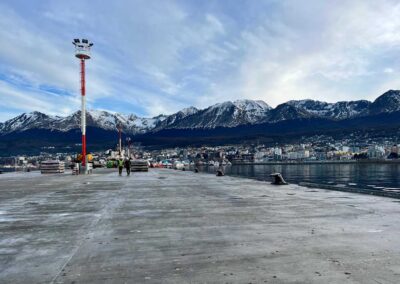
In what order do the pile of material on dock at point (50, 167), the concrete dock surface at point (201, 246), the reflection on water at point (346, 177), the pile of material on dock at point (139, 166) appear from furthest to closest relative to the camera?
the pile of material on dock at point (50, 167) → the pile of material on dock at point (139, 166) → the reflection on water at point (346, 177) → the concrete dock surface at point (201, 246)

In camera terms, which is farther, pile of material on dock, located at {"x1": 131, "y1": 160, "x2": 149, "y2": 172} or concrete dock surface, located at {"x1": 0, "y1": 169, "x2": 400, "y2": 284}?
pile of material on dock, located at {"x1": 131, "y1": 160, "x2": 149, "y2": 172}

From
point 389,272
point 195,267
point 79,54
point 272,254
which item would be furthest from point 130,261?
point 79,54

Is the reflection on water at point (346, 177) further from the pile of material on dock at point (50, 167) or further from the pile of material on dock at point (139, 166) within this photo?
the pile of material on dock at point (50, 167)

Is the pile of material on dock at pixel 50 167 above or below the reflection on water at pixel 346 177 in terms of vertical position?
above

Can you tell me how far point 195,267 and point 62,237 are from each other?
4.05m

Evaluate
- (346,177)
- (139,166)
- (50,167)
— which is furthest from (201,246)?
(346,177)

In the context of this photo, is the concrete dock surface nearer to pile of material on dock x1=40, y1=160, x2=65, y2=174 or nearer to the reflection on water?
the reflection on water

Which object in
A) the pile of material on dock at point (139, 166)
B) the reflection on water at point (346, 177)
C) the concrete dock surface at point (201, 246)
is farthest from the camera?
the pile of material on dock at point (139, 166)

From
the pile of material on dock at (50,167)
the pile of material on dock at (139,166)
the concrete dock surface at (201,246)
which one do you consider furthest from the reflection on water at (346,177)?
the pile of material on dock at (50,167)

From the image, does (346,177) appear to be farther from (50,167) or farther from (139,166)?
(50,167)

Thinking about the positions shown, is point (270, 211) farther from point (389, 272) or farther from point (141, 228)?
point (389, 272)

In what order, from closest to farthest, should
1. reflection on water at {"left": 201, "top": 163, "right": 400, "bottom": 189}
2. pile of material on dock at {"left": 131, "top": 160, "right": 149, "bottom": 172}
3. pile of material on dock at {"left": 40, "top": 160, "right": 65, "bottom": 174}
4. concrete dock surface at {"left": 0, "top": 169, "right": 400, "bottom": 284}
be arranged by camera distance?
concrete dock surface at {"left": 0, "top": 169, "right": 400, "bottom": 284}
reflection on water at {"left": 201, "top": 163, "right": 400, "bottom": 189}
pile of material on dock at {"left": 131, "top": 160, "right": 149, "bottom": 172}
pile of material on dock at {"left": 40, "top": 160, "right": 65, "bottom": 174}

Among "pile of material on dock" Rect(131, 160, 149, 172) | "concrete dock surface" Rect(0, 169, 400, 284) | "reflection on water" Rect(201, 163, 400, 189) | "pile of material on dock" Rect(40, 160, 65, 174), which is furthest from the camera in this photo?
"pile of material on dock" Rect(40, 160, 65, 174)

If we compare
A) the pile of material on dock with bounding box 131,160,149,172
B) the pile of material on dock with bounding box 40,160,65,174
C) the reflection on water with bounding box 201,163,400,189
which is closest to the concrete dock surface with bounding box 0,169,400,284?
the reflection on water with bounding box 201,163,400,189
